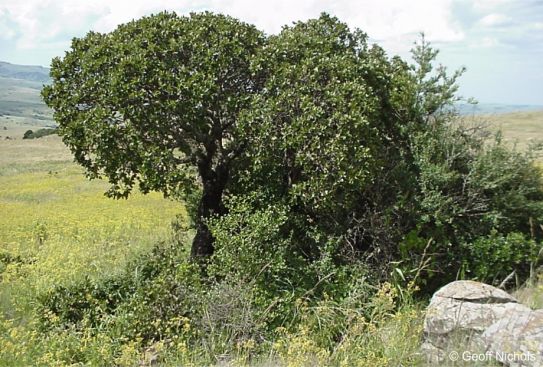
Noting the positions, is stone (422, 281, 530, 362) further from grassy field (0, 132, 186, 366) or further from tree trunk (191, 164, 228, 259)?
grassy field (0, 132, 186, 366)

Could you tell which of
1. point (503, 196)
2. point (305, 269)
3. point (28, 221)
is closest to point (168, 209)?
point (28, 221)

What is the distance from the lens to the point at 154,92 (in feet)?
28.2

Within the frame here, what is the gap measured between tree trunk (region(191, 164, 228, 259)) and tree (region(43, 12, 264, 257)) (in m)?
0.63

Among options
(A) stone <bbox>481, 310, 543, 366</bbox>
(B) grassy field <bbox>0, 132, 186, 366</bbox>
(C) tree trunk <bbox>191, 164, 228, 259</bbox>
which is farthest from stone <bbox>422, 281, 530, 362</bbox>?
(B) grassy field <bbox>0, 132, 186, 366</bbox>

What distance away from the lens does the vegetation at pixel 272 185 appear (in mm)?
8109

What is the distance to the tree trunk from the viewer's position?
33.1 ft

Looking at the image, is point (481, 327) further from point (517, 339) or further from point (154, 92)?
point (154, 92)

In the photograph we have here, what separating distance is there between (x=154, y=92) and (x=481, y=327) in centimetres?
577

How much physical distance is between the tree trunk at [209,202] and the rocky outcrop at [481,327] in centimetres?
440

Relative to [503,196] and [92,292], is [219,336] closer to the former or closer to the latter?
[92,292]

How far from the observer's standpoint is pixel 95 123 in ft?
28.2

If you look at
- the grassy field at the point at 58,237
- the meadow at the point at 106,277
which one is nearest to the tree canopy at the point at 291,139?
the meadow at the point at 106,277

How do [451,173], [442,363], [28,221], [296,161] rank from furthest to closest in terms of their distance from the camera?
[28,221], [451,173], [296,161], [442,363]

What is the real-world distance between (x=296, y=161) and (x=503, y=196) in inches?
154
